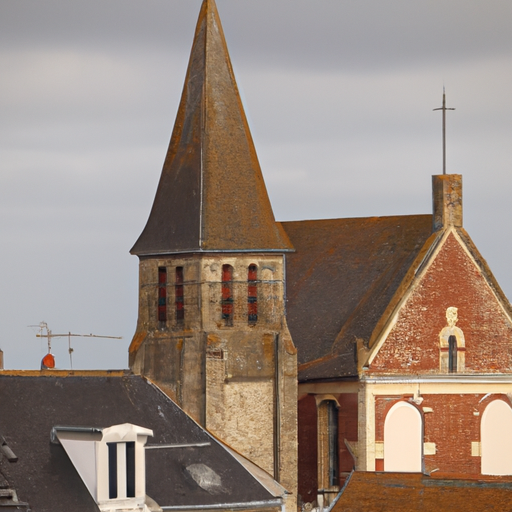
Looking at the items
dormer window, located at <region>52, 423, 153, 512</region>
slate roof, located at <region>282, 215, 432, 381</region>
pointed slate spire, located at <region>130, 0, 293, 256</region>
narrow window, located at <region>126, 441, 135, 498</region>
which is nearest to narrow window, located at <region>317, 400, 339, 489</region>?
slate roof, located at <region>282, 215, 432, 381</region>

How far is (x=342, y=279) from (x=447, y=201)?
229 inches

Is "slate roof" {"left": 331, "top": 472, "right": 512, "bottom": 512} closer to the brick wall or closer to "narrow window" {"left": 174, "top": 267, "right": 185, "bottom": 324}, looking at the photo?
the brick wall

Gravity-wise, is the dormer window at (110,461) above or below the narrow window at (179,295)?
below

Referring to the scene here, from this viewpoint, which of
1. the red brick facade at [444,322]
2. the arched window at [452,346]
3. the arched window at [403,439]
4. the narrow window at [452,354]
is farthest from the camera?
the narrow window at [452,354]

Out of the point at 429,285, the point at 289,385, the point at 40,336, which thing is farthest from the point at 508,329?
the point at 40,336

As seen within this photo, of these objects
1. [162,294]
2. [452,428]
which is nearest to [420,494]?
[452,428]

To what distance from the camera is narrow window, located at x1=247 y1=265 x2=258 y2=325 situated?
7681 centimetres

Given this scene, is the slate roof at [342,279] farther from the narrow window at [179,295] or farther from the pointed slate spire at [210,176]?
the narrow window at [179,295]

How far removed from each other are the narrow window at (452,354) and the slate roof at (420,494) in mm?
9660

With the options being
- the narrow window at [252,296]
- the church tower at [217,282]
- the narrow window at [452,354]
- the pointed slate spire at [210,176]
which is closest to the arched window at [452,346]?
the narrow window at [452,354]

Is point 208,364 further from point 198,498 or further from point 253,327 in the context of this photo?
point 198,498

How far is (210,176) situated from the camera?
3054 inches

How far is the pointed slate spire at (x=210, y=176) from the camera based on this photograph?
7706cm

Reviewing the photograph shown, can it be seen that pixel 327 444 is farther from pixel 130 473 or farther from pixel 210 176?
pixel 130 473
